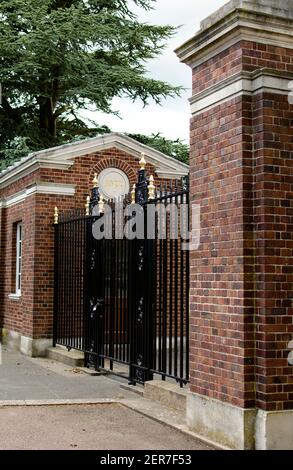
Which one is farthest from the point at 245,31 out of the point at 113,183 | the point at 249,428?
the point at 113,183

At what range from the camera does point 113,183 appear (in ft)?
43.8

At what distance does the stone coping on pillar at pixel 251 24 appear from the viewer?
5.69 metres

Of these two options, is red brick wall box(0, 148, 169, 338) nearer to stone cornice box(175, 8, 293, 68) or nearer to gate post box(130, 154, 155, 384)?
gate post box(130, 154, 155, 384)

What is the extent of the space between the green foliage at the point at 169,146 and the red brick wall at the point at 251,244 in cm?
1757

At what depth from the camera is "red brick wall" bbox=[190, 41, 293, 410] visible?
552 centimetres

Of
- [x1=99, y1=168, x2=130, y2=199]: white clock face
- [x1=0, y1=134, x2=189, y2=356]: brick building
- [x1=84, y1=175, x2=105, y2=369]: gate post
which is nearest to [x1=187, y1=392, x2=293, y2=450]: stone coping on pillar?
[x1=84, y1=175, x2=105, y2=369]: gate post

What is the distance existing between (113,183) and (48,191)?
1396 mm

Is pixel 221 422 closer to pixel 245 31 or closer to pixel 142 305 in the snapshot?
pixel 142 305

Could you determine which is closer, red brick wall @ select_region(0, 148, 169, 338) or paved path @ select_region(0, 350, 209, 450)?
paved path @ select_region(0, 350, 209, 450)

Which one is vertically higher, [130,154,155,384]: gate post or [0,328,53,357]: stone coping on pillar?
[130,154,155,384]: gate post

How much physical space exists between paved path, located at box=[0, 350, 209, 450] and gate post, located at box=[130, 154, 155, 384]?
426 mm

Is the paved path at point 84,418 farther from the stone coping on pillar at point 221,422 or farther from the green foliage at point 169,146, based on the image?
the green foliage at point 169,146

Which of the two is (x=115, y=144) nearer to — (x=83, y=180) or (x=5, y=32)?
(x=83, y=180)
